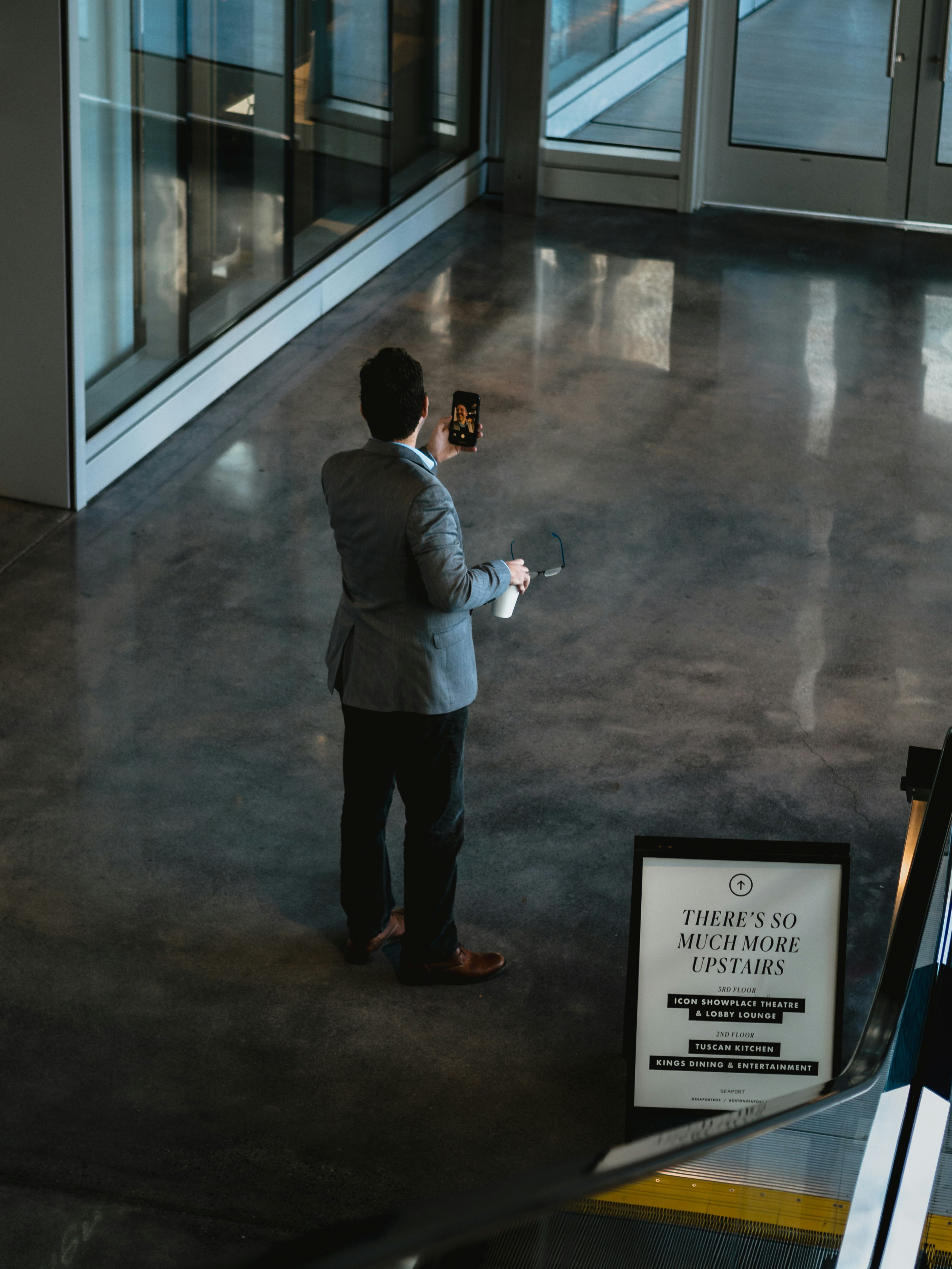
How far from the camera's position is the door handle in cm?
973

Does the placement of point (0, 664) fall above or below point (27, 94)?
below

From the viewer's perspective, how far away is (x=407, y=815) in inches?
151

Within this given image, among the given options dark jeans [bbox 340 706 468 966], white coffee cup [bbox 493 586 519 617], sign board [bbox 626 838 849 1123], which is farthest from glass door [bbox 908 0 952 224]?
sign board [bbox 626 838 849 1123]

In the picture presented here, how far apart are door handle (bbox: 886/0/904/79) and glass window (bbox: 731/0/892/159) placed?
0.18 m

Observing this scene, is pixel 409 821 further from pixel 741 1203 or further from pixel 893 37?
pixel 893 37

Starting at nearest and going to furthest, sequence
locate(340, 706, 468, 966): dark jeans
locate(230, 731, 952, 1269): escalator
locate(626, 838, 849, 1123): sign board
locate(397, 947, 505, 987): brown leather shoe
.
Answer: locate(230, 731, 952, 1269): escalator → locate(626, 838, 849, 1123): sign board → locate(340, 706, 468, 966): dark jeans → locate(397, 947, 505, 987): brown leather shoe

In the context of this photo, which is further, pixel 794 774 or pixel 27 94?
pixel 27 94

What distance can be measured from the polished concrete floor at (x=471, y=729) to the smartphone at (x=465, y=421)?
124 centimetres

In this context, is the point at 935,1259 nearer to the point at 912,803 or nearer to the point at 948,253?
the point at 912,803

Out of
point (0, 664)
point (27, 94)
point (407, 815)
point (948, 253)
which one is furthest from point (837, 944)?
point (948, 253)

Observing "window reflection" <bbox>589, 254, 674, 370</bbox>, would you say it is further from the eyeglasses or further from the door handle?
the eyeglasses

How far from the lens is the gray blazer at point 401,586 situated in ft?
11.4

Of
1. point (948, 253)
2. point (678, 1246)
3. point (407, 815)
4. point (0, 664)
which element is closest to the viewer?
point (678, 1246)

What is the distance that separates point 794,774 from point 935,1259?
2.25 m
